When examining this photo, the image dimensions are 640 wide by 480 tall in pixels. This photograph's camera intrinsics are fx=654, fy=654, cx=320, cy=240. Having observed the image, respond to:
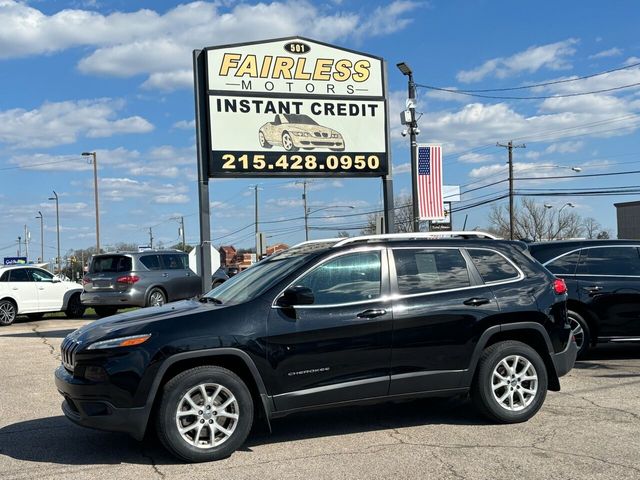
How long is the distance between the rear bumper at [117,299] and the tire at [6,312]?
2.39 metres

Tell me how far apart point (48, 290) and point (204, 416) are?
51.5ft

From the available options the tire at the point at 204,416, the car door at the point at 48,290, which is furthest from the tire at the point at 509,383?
the car door at the point at 48,290

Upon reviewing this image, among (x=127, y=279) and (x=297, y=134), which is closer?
(x=297, y=134)

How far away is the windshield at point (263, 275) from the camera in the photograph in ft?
18.9

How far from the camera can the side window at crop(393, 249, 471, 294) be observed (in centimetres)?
603

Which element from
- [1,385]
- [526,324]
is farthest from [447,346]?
[1,385]

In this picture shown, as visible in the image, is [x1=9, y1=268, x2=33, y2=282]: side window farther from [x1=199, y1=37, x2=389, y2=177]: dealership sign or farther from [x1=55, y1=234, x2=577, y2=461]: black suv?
[x1=55, y1=234, x2=577, y2=461]: black suv

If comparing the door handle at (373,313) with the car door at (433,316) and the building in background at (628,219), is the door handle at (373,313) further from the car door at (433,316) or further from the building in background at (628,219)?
the building in background at (628,219)

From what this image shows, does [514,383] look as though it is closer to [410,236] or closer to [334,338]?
[410,236]

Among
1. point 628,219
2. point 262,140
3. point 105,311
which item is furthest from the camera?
point 628,219

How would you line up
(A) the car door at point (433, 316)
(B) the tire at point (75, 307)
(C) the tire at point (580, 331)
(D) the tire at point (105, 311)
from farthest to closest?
1. (D) the tire at point (105, 311)
2. (B) the tire at point (75, 307)
3. (C) the tire at point (580, 331)
4. (A) the car door at point (433, 316)

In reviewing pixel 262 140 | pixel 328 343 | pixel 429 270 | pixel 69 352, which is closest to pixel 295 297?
pixel 328 343

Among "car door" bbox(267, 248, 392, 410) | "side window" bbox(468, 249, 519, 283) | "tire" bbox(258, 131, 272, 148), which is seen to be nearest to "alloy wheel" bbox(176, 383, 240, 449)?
"car door" bbox(267, 248, 392, 410)

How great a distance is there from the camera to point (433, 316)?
19.4ft
